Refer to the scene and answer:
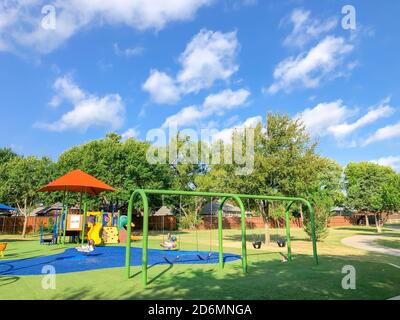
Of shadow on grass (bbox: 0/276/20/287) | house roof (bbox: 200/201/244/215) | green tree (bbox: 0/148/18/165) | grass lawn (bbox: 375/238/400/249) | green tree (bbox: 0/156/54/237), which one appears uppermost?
green tree (bbox: 0/148/18/165)

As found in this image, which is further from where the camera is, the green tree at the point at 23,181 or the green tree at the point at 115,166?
the green tree at the point at 23,181

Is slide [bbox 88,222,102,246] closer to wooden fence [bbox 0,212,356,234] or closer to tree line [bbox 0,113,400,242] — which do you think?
wooden fence [bbox 0,212,356,234]

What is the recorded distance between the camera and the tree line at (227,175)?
19.9 m

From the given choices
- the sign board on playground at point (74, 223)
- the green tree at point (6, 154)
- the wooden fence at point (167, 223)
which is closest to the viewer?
the sign board on playground at point (74, 223)

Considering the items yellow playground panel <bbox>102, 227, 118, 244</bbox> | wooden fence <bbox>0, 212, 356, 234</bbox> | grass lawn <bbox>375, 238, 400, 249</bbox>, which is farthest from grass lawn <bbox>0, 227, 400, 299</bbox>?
wooden fence <bbox>0, 212, 356, 234</bbox>

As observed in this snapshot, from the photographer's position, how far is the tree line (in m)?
19.9

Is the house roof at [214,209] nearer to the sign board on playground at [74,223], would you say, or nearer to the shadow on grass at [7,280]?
the sign board on playground at [74,223]

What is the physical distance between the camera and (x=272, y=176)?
65.4ft

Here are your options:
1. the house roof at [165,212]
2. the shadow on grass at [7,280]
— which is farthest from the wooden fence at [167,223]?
the shadow on grass at [7,280]

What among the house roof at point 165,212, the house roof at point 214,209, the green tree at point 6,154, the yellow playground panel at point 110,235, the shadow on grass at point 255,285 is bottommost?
the shadow on grass at point 255,285

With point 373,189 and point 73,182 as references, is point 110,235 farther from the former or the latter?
point 373,189

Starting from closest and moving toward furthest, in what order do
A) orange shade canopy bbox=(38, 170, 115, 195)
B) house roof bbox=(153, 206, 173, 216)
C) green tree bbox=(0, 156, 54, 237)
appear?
orange shade canopy bbox=(38, 170, 115, 195), green tree bbox=(0, 156, 54, 237), house roof bbox=(153, 206, 173, 216)
